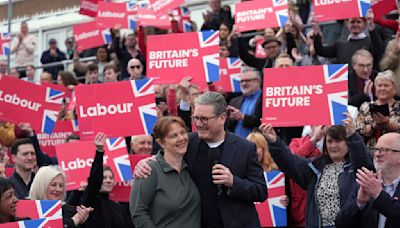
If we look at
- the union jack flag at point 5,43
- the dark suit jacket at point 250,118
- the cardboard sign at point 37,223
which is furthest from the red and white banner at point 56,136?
the cardboard sign at point 37,223

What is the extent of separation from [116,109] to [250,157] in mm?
3129

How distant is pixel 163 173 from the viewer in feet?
24.0

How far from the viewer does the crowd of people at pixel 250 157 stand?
725 centimetres

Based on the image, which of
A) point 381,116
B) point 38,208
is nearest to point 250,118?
point 381,116

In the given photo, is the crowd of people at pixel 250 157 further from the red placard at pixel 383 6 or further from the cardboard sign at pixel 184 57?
the cardboard sign at pixel 184 57

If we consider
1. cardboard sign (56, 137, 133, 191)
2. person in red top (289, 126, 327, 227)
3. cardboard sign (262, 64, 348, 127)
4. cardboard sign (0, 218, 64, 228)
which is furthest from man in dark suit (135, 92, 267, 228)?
cardboard sign (56, 137, 133, 191)

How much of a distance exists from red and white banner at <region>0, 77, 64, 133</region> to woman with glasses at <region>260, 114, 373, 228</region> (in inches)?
136

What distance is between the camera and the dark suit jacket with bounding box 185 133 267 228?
7.16 m

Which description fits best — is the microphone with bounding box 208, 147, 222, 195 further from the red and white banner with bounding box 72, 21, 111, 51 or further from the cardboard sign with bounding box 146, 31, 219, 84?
the red and white banner with bounding box 72, 21, 111, 51

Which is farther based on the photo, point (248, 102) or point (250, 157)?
point (248, 102)

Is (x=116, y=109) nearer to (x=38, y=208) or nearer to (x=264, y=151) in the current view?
(x=264, y=151)

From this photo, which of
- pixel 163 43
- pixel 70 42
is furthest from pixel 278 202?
pixel 70 42

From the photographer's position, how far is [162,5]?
1408 cm

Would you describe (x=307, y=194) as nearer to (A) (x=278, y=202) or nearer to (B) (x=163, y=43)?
(A) (x=278, y=202)
